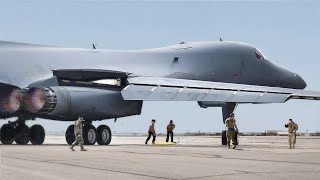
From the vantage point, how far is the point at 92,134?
2784cm

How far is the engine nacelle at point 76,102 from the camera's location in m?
25.1

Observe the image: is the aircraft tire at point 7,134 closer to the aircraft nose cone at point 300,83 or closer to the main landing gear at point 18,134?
the main landing gear at point 18,134

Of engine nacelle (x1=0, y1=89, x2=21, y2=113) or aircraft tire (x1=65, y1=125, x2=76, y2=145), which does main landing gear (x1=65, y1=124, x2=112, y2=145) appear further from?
engine nacelle (x1=0, y1=89, x2=21, y2=113)

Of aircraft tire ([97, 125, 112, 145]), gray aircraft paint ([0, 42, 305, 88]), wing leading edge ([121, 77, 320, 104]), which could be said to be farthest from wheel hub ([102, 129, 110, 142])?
gray aircraft paint ([0, 42, 305, 88])

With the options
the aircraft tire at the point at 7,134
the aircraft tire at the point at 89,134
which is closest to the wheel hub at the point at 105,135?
the aircraft tire at the point at 89,134

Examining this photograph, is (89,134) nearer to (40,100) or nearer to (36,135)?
(40,100)

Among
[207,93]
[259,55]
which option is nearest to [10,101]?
[207,93]

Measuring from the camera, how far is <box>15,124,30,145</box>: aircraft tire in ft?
98.6

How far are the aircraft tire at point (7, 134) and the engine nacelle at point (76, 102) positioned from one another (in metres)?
4.68

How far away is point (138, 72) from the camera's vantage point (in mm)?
32438

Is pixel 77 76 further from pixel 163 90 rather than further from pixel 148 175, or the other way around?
pixel 148 175

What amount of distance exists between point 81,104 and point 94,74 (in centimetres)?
321

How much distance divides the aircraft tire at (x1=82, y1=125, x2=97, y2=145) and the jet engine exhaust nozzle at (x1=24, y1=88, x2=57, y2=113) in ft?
9.42

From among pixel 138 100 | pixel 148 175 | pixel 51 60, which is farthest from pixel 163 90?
pixel 148 175
